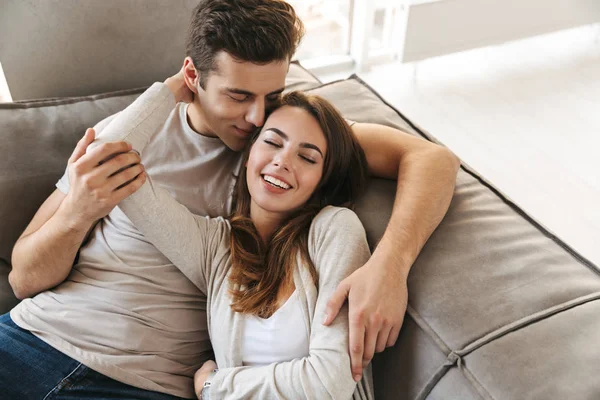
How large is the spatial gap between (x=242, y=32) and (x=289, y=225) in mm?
465

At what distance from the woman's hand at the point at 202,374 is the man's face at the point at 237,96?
0.54m

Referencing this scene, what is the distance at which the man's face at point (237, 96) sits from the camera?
4.25ft

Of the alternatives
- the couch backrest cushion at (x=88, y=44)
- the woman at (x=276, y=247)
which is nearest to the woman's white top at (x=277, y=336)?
the woman at (x=276, y=247)

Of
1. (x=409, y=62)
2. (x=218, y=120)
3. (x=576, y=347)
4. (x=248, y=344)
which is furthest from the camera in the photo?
(x=409, y=62)

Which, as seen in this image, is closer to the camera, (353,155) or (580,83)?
(353,155)

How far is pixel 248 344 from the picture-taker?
1123mm

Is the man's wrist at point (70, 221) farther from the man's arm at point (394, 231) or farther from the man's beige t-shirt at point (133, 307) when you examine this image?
the man's arm at point (394, 231)

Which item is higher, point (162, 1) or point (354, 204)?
point (162, 1)

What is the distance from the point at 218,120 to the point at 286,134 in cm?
21

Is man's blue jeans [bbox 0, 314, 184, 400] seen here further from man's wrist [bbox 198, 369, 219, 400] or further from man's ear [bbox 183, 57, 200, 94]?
man's ear [bbox 183, 57, 200, 94]

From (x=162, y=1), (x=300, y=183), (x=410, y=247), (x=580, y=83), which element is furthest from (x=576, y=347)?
(x=580, y=83)

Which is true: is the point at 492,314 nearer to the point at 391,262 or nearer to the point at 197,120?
Answer: the point at 391,262

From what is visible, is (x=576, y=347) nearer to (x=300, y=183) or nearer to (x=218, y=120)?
(x=300, y=183)

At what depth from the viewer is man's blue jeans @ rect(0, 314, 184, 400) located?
111 cm
